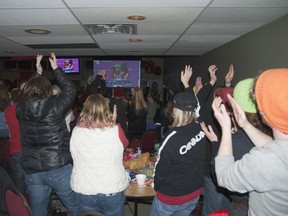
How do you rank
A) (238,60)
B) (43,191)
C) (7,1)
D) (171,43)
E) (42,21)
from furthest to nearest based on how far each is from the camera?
1. (171,43)
2. (238,60)
3. (42,21)
4. (43,191)
5. (7,1)

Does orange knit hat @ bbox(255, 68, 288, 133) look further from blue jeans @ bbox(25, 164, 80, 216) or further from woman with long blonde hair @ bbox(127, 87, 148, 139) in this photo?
woman with long blonde hair @ bbox(127, 87, 148, 139)

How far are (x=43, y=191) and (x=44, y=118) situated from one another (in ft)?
2.26

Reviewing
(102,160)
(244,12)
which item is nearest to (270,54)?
(244,12)

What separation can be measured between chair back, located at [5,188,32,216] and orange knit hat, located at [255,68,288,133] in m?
1.39

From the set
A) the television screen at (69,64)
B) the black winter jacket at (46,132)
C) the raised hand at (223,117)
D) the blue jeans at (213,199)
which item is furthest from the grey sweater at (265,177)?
the television screen at (69,64)

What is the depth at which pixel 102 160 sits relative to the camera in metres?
2.05

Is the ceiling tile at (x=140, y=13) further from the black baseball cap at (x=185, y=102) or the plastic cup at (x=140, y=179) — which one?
the plastic cup at (x=140, y=179)

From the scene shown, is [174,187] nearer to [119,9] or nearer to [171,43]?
[119,9]

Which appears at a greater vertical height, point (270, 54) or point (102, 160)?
point (270, 54)

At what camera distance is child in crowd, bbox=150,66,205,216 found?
2012mm

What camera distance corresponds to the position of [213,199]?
2.49 meters

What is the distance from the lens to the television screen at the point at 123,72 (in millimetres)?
8785

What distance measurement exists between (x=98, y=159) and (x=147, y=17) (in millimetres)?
1621

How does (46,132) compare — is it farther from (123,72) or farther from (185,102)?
(123,72)
